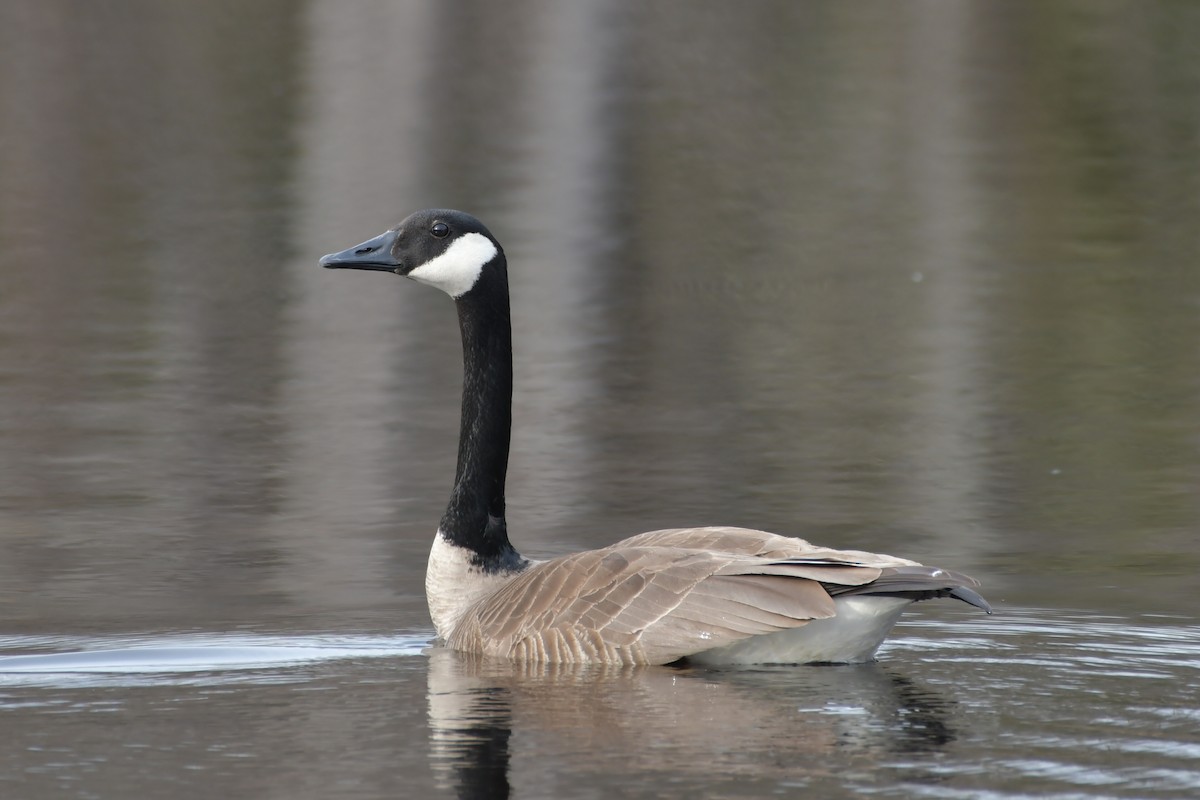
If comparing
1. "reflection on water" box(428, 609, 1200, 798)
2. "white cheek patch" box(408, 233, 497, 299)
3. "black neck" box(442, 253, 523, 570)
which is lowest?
"reflection on water" box(428, 609, 1200, 798)

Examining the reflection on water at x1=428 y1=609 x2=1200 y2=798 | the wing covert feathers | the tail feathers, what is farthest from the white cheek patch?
the tail feathers

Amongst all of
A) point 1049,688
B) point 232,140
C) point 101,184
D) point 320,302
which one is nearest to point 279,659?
point 1049,688

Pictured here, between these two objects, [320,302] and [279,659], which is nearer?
[279,659]

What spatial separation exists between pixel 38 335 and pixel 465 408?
11.4 meters

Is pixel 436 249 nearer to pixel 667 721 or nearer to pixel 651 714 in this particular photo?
pixel 651 714

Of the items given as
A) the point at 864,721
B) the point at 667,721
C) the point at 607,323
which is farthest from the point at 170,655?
the point at 607,323

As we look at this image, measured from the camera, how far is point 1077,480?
14219 millimetres

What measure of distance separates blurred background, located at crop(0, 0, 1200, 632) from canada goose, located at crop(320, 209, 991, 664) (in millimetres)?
633

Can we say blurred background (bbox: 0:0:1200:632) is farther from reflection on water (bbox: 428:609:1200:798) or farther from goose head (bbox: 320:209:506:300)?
goose head (bbox: 320:209:506:300)

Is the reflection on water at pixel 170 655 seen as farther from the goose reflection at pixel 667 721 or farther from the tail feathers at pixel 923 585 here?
the tail feathers at pixel 923 585

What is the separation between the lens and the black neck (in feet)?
35.2

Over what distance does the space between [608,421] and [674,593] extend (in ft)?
24.6

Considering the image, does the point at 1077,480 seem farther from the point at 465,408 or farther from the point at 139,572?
the point at 139,572

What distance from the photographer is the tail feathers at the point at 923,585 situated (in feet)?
27.1
